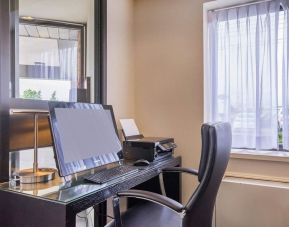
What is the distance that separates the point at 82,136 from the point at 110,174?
309 mm

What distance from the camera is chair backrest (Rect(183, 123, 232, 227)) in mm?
1271

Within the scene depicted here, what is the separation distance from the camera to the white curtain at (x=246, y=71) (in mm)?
2266

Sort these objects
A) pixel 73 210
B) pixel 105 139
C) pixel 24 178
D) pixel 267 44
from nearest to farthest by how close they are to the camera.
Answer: pixel 73 210 → pixel 24 178 → pixel 105 139 → pixel 267 44

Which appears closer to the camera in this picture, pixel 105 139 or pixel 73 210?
pixel 73 210

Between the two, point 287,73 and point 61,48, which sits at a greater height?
point 61,48

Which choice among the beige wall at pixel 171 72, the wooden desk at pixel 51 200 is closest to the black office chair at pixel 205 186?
the wooden desk at pixel 51 200

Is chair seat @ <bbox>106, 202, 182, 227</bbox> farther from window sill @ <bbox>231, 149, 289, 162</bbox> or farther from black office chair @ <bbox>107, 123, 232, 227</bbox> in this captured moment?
window sill @ <bbox>231, 149, 289, 162</bbox>

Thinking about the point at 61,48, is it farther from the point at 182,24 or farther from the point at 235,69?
the point at 235,69

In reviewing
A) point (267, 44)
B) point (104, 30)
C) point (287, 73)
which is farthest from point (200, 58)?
point (104, 30)

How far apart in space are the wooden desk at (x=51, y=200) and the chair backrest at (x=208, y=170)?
0.47 m

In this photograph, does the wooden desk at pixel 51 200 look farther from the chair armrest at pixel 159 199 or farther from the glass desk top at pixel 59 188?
the chair armrest at pixel 159 199

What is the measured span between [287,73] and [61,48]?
1.86 meters

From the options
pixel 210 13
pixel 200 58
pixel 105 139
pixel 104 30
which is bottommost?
pixel 105 139

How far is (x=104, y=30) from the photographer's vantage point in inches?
93.7
